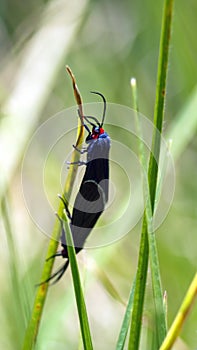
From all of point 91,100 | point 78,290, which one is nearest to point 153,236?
point 78,290

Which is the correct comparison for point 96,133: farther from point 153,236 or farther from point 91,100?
point 91,100

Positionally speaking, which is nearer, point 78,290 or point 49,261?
point 78,290

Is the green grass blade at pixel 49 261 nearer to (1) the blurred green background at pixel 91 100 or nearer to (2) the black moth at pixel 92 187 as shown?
(2) the black moth at pixel 92 187

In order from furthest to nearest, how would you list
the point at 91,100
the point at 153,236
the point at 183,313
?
the point at 91,100 < the point at 153,236 < the point at 183,313

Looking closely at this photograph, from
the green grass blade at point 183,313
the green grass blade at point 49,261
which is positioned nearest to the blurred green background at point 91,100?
the green grass blade at point 49,261

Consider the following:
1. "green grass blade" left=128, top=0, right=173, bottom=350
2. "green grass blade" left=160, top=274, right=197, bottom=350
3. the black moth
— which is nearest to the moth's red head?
the black moth
